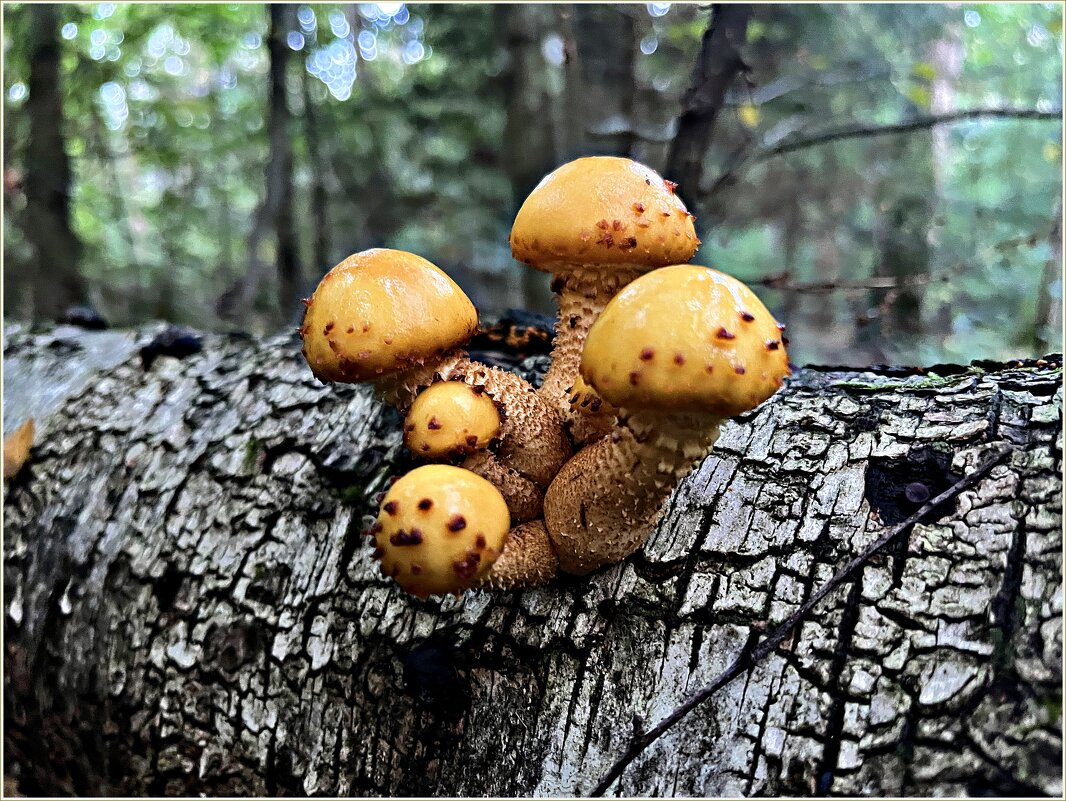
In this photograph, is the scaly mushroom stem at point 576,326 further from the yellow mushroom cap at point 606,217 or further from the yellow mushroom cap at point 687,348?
the yellow mushroom cap at point 687,348

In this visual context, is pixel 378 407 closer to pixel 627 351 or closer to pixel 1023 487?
pixel 627 351

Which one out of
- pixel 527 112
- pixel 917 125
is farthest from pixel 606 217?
pixel 527 112

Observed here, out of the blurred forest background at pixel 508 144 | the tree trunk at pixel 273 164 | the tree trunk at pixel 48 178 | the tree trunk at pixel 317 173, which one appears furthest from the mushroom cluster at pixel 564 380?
the tree trunk at pixel 48 178

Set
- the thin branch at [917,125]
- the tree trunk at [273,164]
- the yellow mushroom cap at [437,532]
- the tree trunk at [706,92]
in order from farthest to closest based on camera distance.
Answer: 1. the tree trunk at [273,164]
2. the tree trunk at [706,92]
3. the thin branch at [917,125]
4. the yellow mushroom cap at [437,532]

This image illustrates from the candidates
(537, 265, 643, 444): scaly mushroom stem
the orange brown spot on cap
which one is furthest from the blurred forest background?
the orange brown spot on cap

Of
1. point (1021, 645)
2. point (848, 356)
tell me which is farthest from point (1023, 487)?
point (848, 356)

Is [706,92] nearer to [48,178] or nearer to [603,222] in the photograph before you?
[603,222]
